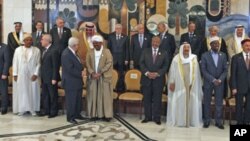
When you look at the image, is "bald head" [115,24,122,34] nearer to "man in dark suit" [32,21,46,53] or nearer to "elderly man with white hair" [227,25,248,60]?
"man in dark suit" [32,21,46,53]

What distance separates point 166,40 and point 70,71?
232 cm

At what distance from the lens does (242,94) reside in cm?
728

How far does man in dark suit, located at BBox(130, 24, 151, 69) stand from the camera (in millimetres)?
8734

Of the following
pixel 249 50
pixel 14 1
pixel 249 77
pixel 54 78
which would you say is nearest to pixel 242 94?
pixel 249 77

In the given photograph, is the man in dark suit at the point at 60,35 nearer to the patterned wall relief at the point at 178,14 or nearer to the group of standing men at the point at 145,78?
the group of standing men at the point at 145,78

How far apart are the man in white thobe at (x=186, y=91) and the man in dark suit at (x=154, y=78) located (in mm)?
223

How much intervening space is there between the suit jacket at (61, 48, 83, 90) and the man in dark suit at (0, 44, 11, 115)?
4.78 feet

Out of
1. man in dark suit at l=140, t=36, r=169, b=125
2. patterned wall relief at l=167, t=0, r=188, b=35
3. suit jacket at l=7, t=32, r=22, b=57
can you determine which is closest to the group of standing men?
man in dark suit at l=140, t=36, r=169, b=125

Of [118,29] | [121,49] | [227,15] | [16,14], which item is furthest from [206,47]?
[16,14]

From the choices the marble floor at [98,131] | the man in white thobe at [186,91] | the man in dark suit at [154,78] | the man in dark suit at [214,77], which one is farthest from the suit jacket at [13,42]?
the man in dark suit at [214,77]

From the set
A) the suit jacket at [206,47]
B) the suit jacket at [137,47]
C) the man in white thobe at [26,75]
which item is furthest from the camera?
the suit jacket at [137,47]

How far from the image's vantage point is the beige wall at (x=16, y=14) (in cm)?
1024

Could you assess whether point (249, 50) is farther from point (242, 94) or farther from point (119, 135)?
point (119, 135)

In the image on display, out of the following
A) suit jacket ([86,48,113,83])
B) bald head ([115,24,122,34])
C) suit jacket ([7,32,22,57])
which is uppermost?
bald head ([115,24,122,34])
